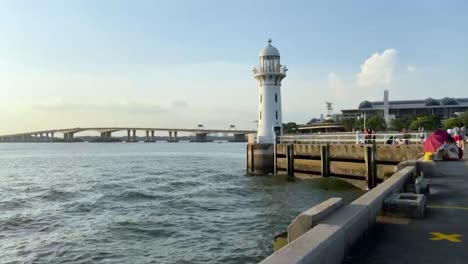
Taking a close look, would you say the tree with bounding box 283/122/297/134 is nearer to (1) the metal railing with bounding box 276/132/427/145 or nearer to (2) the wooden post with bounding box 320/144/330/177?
(1) the metal railing with bounding box 276/132/427/145

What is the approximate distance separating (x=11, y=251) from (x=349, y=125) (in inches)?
5000

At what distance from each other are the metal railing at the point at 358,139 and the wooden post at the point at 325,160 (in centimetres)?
148

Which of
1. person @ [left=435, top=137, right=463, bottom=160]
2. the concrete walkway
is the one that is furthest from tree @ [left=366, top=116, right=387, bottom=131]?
the concrete walkway

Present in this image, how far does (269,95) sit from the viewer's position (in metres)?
48.5

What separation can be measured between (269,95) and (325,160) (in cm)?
1453

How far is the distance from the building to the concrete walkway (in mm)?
149530

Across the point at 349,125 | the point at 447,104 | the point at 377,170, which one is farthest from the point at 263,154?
the point at 447,104

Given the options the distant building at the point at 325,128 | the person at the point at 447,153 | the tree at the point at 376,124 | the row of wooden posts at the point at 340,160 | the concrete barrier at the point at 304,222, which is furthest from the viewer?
the distant building at the point at 325,128

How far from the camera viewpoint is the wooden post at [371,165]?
30.4 m

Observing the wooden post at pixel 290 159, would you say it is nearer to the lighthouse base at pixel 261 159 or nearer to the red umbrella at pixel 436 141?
the lighthouse base at pixel 261 159

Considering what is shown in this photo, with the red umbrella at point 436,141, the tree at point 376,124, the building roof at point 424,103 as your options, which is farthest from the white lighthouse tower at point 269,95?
the building roof at point 424,103

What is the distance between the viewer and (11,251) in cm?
1599

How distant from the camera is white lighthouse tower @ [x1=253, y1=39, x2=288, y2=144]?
4781 centimetres

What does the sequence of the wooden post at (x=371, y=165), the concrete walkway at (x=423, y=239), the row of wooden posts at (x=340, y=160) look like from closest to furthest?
the concrete walkway at (x=423, y=239), the wooden post at (x=371, y=165), the row of wooden posts at (x=340, y=160)
